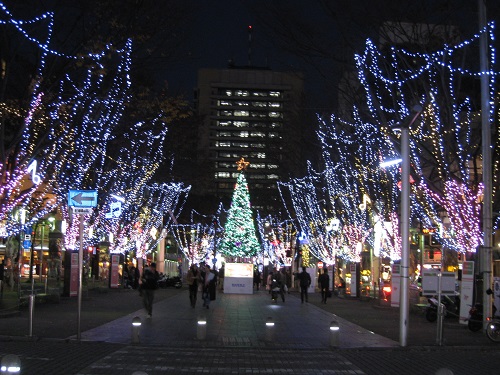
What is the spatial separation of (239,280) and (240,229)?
1601cm

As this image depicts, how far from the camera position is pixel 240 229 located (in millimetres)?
68062

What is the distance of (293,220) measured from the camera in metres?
63.7

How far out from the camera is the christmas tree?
67.8 metres

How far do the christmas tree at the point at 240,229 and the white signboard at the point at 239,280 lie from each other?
49.8ft

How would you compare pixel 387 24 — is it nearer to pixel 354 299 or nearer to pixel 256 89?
pixel 354 299

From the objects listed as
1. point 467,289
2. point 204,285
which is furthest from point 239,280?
point 467,289

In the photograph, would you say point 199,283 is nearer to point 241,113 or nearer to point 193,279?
point 193,279

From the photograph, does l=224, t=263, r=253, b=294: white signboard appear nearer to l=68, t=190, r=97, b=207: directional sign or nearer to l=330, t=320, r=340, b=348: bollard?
l=68, t=190, r=97, b=207: directional sign

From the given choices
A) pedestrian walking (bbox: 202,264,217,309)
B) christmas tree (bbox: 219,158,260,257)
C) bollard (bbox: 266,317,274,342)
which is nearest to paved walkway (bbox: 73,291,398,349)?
bollard (bbox: 266,317,274,342)

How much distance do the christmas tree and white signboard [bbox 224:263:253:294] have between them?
15169 mm

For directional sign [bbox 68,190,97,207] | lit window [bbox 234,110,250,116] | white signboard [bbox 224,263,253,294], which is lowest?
white signboard [bbox 224,263,253,294]

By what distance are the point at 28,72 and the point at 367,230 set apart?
25.5m

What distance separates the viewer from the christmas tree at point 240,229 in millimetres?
67812

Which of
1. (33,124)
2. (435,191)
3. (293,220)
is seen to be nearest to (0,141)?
(33,124)
